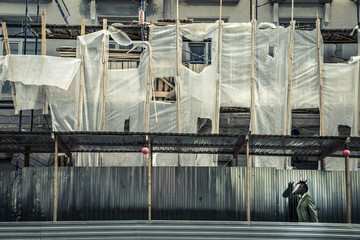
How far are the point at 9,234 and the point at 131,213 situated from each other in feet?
10.8

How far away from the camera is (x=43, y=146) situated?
67.4ft

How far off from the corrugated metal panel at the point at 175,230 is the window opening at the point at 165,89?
7.19 metres

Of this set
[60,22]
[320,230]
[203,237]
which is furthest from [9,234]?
[60,22]

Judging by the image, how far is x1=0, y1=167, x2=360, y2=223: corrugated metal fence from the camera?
19422 millimetres

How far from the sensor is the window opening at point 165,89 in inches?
974

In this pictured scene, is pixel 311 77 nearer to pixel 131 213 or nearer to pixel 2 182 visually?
pixel 131 213

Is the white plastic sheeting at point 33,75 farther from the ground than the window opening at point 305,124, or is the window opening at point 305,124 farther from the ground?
the white plastic sheeting at point 33,75

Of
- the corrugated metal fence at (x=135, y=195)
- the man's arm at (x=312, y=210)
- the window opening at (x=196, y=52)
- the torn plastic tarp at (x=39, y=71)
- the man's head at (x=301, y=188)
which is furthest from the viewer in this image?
the window opening at (x=196, y=52)

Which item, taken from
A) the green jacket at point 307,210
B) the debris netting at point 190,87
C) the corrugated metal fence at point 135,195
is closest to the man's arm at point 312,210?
the green jacket at point 307,210

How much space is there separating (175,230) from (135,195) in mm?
1772

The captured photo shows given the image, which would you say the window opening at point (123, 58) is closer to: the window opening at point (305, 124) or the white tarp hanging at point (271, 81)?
the white tarp hanging at point (271, 81)

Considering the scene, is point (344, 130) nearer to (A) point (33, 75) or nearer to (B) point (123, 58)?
(B) point (123, 58)

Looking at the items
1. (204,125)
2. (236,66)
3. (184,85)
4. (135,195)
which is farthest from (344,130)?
(135,195)

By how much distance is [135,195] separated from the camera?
1945 cm
